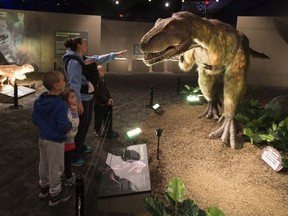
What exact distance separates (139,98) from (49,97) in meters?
5.14

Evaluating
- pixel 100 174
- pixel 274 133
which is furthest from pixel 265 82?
pixel 100 174

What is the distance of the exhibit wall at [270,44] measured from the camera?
410 inches

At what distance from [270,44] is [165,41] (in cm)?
856

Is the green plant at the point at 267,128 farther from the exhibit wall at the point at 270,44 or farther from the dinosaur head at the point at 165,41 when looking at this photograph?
the exhibit wall at the point at 270,44

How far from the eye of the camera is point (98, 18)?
39.7 feet

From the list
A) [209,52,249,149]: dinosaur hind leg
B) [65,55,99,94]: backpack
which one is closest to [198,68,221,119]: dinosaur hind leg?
[209,52,249,149]: dinosaur hind leg

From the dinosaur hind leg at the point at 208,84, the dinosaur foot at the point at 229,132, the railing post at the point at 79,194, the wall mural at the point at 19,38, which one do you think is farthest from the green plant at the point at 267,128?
the wall mural at the point at 19,38

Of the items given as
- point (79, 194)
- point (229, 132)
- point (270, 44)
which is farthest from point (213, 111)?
point (270, 44)

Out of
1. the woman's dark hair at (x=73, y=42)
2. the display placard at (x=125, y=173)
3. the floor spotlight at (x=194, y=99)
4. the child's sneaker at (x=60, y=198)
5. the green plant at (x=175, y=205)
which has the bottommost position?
the child's sneaker at (x=60, y=198)

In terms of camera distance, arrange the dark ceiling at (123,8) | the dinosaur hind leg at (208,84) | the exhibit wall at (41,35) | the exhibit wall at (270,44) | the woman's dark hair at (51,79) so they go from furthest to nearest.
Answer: the dark ceiling at (123,8) → the exhibit wall at (41,35) → the exhibit wall at (270,44) → the dinosaur hind leg at (208,84) → the woman's dark hair at (51,79)

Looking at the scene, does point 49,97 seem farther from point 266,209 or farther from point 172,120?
point 172,120

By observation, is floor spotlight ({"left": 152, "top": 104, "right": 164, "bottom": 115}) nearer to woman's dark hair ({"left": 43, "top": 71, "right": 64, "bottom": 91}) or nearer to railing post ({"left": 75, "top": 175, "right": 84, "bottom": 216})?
woman's dark hair ({"left": 43, "top": 71, "right": 64, "bottom": 91})

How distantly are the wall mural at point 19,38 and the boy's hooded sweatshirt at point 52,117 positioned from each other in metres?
9.09

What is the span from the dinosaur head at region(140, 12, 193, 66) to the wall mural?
29.3ft
